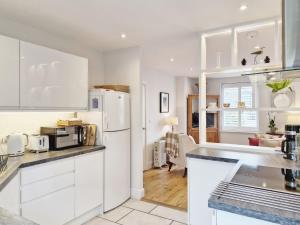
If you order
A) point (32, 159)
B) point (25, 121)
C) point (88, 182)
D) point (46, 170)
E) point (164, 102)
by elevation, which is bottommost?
point (88, 182)

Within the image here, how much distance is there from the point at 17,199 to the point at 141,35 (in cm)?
242

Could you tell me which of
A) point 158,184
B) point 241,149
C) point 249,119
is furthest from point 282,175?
point 249,119

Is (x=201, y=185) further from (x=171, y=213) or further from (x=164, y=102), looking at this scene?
(x=164, y=102)

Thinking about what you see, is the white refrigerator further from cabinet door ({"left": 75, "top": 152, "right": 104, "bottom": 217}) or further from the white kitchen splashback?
the white kitchen splashback

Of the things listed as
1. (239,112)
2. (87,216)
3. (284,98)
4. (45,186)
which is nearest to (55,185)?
(45,186)

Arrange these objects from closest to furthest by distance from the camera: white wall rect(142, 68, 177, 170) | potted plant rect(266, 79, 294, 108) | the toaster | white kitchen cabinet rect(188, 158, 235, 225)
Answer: white kitchen cabinet rect(188, 158, 235, 225) → potted plant rect(266, 79, 294, 108) → the toaster → white wall rect(142, 68, 177, 170)

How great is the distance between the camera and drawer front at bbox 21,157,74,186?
6.72 ft

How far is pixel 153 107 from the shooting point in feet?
18.2

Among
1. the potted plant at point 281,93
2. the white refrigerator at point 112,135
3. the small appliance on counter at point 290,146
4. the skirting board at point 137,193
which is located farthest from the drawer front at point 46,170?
the potted plant at point 281,93

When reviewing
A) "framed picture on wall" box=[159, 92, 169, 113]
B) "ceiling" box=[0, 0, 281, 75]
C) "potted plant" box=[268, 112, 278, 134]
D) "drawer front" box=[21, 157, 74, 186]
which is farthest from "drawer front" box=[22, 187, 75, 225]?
"potted plant" box=[268, 112, 278, 134]

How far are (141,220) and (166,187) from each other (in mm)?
1300

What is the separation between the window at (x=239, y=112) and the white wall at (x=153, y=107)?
77.4 inches

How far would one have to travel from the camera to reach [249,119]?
21.2 feet

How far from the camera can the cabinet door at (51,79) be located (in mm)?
2301
